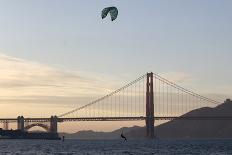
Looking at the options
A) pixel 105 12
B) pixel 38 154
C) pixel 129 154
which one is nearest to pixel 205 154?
pixel 129 154

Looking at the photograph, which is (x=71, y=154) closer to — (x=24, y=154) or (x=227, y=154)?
A: (x=24, y=154)

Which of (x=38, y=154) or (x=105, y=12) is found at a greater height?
(x=105, y=12)

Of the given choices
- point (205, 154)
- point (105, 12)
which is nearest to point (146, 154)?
point (205, 154)

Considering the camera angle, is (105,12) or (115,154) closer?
(105,12)

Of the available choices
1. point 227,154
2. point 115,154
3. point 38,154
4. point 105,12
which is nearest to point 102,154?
point 115,154

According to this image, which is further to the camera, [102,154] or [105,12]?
[102,154]

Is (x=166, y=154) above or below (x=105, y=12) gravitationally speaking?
below

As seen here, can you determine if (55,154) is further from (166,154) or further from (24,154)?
(166,154)
